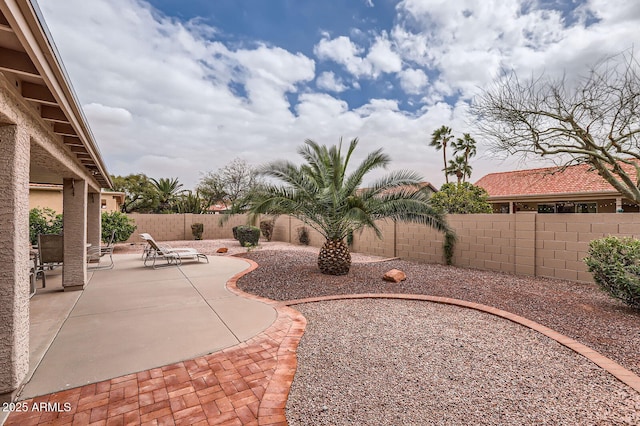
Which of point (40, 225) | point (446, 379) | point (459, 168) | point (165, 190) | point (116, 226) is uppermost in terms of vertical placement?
point (459, 168)

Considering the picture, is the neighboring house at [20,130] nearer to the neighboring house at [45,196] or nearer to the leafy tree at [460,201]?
the leafy tree at [460,201]

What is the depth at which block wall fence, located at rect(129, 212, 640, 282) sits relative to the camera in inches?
273

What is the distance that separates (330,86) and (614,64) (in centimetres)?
939

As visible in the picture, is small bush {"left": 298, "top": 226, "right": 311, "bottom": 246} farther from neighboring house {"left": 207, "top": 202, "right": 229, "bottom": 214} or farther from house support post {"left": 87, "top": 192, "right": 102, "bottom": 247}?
neighboring house {"left": 207, "top": 202, "right": 229, "bottom": 214}

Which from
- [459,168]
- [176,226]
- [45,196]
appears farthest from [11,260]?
[459,168]

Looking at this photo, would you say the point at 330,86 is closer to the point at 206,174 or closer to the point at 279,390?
the point at 279,390

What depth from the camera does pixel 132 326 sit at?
14.0 feet

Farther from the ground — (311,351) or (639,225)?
(639,225)

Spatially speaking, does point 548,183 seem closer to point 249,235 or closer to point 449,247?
point 449,247

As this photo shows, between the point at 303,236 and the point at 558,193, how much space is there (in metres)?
13.7

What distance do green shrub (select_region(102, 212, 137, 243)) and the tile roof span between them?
17859 millimetres

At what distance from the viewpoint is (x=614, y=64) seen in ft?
24.6

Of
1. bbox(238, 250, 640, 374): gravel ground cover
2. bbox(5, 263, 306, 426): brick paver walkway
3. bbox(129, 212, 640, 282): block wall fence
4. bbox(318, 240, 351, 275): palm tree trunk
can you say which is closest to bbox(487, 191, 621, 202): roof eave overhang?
bbox(129, 212, 640, 282): block wall fence

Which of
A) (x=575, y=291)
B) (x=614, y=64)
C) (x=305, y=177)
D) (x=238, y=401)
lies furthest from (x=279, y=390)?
(x=614, y=64)
